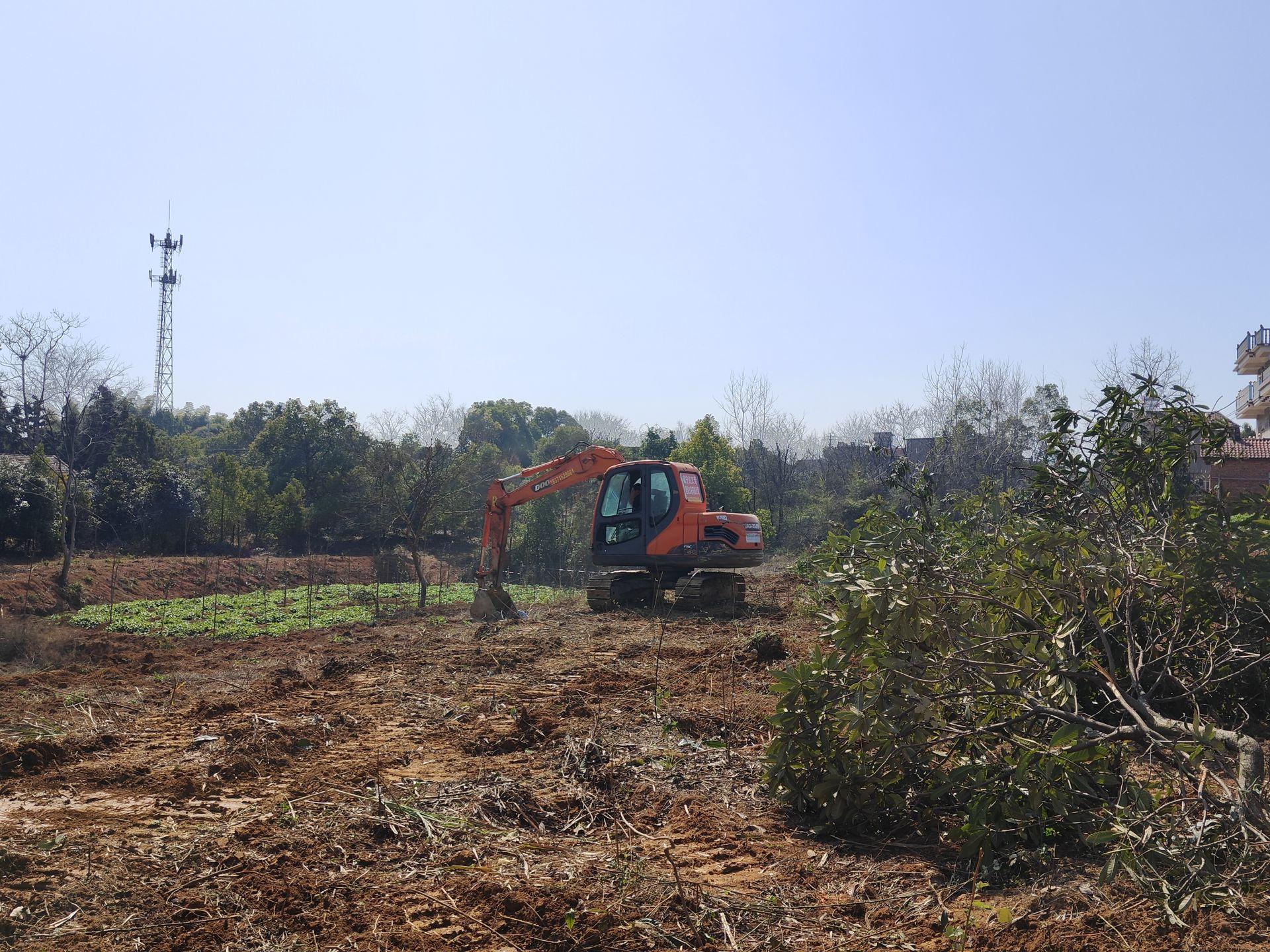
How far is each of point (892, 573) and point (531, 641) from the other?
8580 millimetres

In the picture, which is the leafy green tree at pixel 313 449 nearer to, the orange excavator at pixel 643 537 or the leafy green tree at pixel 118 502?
the leafy green tree at pixel 118 502

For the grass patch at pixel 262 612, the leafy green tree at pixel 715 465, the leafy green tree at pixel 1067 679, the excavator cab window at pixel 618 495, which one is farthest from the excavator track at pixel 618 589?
the leafy green tree at pixel 715 465

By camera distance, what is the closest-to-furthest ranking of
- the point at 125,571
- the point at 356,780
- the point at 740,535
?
the point at 356,780, the point at 740,535, the point at 125,571

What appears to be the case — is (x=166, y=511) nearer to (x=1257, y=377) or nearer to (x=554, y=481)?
(x=554, y=481)

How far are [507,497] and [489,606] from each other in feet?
6.55

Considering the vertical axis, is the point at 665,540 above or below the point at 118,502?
below

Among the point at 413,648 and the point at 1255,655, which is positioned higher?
the point at 1255,655

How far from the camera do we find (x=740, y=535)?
1534cm

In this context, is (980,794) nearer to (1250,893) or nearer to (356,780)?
(1250,893)

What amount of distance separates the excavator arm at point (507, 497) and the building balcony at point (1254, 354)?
3681 cm

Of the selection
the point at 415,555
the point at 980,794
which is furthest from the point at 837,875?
the point at 415,555

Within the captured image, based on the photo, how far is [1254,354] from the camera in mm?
40812

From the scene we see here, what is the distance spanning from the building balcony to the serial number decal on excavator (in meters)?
37.6

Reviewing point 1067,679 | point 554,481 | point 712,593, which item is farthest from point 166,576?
point 1067,679
